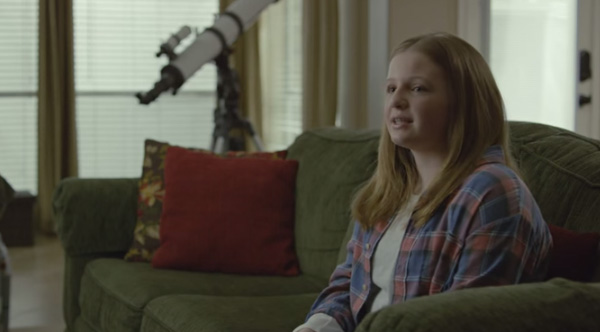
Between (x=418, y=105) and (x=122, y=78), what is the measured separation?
4750mm

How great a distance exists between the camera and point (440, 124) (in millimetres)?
1553

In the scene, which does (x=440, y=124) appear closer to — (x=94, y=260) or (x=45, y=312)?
(x=94, y=260)

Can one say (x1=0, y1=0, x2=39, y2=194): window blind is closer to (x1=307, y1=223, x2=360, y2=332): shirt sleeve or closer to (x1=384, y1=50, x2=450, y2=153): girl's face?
(x1=307, y1=223, x2=360, y2=332): shirt sleeve

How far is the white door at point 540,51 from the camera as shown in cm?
391

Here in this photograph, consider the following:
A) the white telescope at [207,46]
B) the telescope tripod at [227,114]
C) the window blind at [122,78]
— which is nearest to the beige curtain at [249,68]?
the window blind at [122,78]

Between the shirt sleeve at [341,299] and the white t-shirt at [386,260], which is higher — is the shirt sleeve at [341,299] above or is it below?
below

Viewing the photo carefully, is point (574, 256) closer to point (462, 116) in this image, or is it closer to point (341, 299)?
point (462, 116)

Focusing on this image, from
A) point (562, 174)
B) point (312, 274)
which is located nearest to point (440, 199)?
point (562, 174)

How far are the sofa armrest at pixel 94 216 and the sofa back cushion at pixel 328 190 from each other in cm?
59

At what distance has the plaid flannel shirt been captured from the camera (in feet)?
4.60

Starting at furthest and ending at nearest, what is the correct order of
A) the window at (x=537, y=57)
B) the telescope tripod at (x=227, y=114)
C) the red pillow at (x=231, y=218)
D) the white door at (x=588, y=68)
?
the telescope tripod at (x=227, y=114) < the window at (x=537, y=57) < the white door at (x=588, y=68) < the red pillow at (x=231, y=218)

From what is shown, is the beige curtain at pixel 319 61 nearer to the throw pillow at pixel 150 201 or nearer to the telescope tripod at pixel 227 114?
the telescope tripod at pixel 227 114

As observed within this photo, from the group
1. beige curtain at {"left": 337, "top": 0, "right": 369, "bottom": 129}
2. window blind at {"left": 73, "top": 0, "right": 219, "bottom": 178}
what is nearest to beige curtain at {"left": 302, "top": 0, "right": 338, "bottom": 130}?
beige curtain at {"left": 337, "top": 0, "right": 369, "bottom": 129}

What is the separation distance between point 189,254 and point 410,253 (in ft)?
4.33
